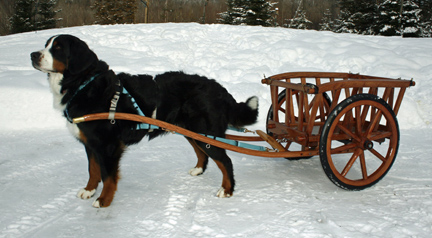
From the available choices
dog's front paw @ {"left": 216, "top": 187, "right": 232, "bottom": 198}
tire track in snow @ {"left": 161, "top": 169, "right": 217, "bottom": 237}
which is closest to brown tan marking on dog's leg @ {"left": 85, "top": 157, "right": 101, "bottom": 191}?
tire track in snow @ {"left": 161, "top": 169, "right": 217, "bottom": 237}

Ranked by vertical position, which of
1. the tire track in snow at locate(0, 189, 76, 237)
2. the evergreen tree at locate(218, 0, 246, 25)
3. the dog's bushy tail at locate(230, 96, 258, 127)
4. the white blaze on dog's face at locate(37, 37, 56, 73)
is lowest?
the tire track in snow at locate(0, 189, 76, 237)

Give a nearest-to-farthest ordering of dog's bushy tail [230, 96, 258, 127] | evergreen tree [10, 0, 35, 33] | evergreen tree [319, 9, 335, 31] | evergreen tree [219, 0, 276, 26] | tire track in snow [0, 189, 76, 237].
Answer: tire track in snow [0, 189, 76, 237] → dog's bushy tail [230, 96, 258, 127] → evergreen tree [219, 0, 276, 26] → evergreen tree [10, 0, 35, 33] → evergreen tree [319, 9, 335, 31]

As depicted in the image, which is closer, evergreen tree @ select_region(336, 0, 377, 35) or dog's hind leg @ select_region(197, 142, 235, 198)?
dog's hind leg @ select_region(197, 142, 235, 198)

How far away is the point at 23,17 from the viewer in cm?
2794

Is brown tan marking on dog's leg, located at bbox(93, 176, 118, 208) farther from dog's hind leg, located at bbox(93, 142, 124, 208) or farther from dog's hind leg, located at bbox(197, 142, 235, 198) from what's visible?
dog's hind leg, located at bbox(197, 142, 235, 198)

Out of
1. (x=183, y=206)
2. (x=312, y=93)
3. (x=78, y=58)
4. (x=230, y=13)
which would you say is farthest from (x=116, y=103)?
(x=230, y=13)

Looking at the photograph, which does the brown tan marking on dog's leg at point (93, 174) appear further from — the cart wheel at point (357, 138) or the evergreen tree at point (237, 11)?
the evergreen tree at point (237, 11)

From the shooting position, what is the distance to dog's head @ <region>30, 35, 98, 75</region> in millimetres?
3023

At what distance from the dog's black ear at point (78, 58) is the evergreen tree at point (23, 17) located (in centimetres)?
2939

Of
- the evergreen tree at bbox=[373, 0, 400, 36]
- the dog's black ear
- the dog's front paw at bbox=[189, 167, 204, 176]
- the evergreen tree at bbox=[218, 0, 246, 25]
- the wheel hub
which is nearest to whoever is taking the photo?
the dog's black ear

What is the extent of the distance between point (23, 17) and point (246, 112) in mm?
30331

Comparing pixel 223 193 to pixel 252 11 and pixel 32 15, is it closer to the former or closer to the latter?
pixel 252 11

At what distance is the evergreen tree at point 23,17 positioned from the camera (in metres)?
27.6

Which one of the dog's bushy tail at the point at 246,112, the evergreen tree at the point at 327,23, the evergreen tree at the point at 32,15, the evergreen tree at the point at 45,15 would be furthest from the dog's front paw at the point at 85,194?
the evergreen tree at the point at 327,23
